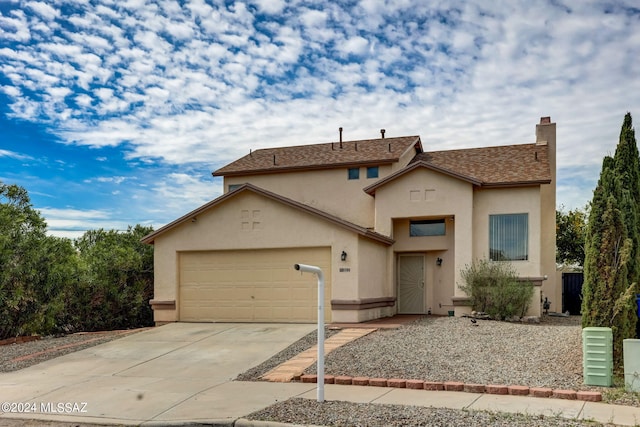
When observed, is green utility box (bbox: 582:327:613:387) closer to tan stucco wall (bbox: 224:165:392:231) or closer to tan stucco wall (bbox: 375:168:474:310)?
tan stucco wall (bbox: 375:168:474:310)

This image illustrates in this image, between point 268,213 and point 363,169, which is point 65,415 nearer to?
point 268,213

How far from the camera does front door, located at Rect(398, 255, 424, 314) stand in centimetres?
2245

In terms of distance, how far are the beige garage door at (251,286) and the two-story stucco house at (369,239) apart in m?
0.03

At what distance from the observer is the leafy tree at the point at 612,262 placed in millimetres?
11094

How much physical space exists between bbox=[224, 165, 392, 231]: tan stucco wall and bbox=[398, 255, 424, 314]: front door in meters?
2.03


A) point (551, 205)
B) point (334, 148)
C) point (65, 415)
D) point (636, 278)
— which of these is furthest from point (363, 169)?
point (65, 415)

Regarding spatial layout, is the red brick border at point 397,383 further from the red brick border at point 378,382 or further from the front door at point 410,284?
the front door at point 410,284

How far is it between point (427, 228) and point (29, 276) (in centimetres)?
1301

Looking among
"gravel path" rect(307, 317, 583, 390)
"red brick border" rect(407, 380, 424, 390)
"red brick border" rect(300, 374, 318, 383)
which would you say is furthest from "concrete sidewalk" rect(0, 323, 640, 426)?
"gravel path" rect(307, 317, 583, 390)

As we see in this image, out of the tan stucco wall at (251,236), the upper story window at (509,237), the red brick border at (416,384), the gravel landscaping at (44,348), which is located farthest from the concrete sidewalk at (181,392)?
the upper story window at (509,237)

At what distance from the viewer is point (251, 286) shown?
19.7m

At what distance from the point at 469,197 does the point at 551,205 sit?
3.86m

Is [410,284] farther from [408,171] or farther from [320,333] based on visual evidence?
[320,333]

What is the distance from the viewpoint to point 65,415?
387 inches
